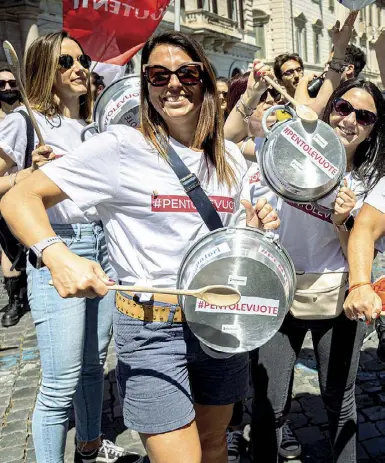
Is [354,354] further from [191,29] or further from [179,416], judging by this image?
[191,29]

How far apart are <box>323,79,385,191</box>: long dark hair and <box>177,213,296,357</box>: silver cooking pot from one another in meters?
0.75

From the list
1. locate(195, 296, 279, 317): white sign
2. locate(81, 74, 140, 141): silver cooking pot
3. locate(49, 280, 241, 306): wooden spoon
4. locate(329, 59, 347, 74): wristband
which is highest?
locate(329, 59, 347, 74): wristband

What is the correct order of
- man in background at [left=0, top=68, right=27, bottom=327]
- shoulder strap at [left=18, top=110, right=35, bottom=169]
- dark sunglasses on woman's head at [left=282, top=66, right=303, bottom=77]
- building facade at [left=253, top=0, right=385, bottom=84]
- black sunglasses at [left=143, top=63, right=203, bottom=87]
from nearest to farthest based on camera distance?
black sunglasses at [left=143, top=63, right=203, bottom=87], shoulder strap at [left=18, top=110, right=35, bottom=169], dark sunglasses on woman's head at [left=282, top=66, right=303, bottom=77], man in background at [left=0, top=68, right=27, bottom=327], building facade at [left=253, top=0, right=385, bottom=84]

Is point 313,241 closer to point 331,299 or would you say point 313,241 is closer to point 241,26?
point 331,299

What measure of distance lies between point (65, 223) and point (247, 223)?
0.87 meters

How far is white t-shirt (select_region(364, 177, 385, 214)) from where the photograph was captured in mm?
1916

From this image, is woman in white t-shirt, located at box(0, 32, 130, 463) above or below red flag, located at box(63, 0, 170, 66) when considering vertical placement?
below

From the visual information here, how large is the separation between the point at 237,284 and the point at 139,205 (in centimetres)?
42

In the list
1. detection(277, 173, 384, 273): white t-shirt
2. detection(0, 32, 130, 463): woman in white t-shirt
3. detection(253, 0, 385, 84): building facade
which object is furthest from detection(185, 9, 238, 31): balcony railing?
detection(277, 173, 384, 273): white t-shirt

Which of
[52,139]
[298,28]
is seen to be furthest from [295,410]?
[298,28]

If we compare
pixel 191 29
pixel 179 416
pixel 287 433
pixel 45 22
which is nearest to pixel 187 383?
pixel 179 416

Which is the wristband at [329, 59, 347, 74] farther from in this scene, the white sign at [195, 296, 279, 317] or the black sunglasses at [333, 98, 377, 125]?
the white sign at [195, 296, 279, 317]

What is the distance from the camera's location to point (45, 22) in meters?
15.4

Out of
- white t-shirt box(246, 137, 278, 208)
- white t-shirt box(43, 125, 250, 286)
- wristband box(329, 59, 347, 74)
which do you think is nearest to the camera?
white t-shirt box(43, 125, 250, 286)
